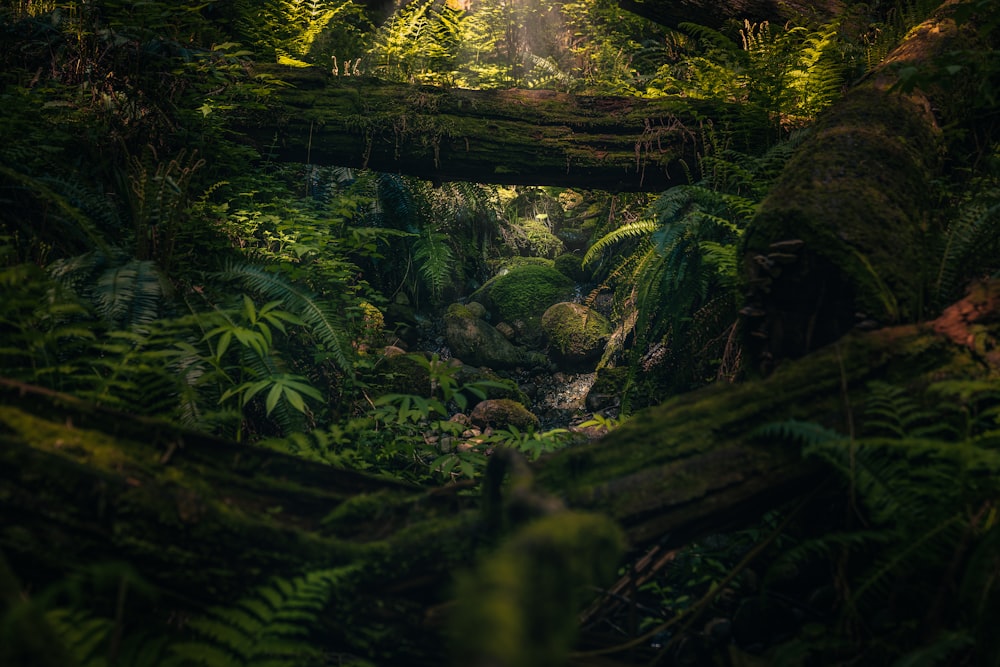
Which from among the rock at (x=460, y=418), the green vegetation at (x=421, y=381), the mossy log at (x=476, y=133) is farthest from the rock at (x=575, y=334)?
the mossy log at (x=476, y=133)

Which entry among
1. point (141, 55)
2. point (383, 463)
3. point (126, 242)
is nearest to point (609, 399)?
point (383, 463)

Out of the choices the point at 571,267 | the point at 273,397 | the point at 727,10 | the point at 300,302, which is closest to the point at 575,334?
the point at 571,267

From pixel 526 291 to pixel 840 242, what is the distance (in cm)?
485

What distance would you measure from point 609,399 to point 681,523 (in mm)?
3574

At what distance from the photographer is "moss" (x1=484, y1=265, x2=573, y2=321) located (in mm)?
7078

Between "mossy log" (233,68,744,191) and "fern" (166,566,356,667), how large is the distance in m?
3.90

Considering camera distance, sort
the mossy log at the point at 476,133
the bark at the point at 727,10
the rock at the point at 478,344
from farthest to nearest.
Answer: the rock at the point at 478,344, the bark at the point at 727,10, the mossy log at the point at 476,133

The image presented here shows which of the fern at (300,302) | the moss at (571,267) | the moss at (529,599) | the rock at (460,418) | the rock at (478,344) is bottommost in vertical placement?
the rock at (460,418)

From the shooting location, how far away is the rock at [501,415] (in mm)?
5074

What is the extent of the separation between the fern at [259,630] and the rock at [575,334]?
4.79m

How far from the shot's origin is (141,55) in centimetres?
436

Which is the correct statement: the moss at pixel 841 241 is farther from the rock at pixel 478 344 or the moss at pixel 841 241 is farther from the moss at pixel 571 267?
the moss at pixel 571 267

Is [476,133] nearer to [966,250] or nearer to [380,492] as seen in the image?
[966,250]

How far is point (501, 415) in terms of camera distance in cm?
509
